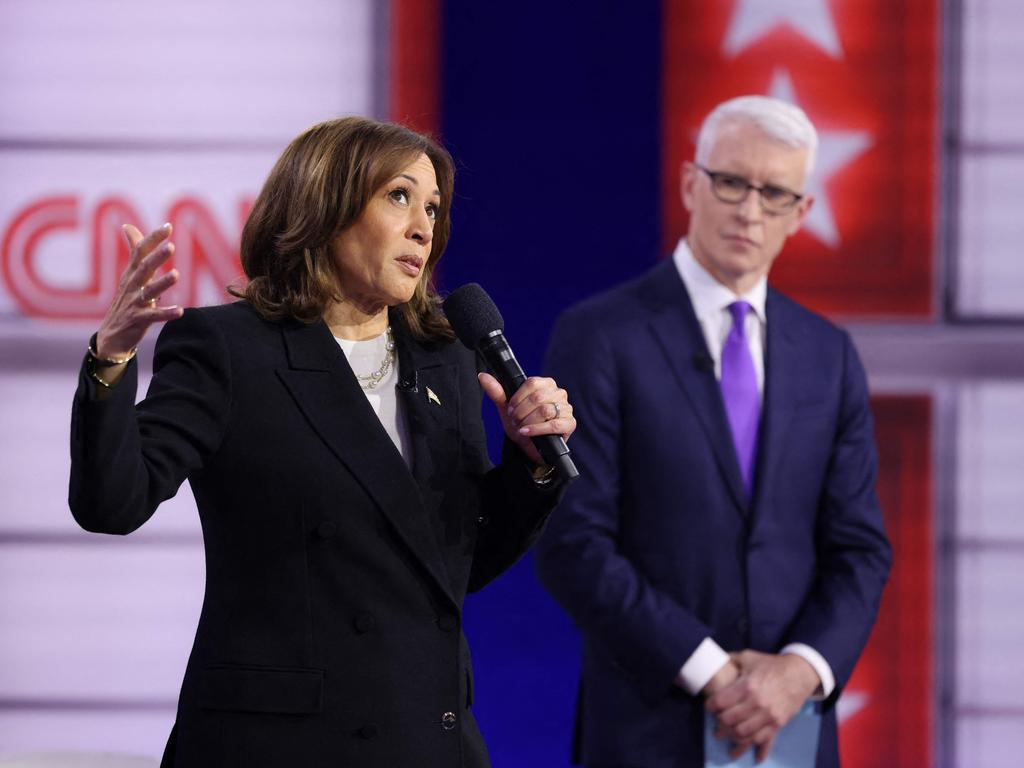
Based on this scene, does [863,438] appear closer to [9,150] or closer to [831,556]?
[831,556]

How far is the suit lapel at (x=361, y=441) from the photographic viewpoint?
1530 mm

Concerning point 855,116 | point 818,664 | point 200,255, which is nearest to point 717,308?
point 818,664

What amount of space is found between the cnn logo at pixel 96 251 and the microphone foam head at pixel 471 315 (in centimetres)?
202

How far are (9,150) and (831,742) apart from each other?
2.59 m

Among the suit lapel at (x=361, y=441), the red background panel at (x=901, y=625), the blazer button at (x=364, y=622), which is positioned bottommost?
the red background panel at (x=901, y=625)

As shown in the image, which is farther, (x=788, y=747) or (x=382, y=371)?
(x=788, y=747)

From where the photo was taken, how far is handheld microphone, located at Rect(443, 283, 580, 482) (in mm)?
1518

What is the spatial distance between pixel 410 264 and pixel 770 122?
118 centimetres

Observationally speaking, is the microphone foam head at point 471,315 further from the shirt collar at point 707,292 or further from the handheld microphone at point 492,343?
the shirt collar at point 707,292

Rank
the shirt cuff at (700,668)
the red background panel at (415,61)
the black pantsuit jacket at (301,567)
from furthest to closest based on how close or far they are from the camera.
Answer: the red background panel at (415,61) < the shirt cuff at (700,668) < the black pantsuit jacket at (301,567)

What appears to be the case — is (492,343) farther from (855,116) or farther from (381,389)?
(855,116)

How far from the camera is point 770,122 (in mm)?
2578

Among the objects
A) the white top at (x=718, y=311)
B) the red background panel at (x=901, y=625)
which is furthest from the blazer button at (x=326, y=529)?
the red background panel at (x=901, y=625)

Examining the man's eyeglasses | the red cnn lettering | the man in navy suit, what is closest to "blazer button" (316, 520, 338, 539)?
the man in navy suit
